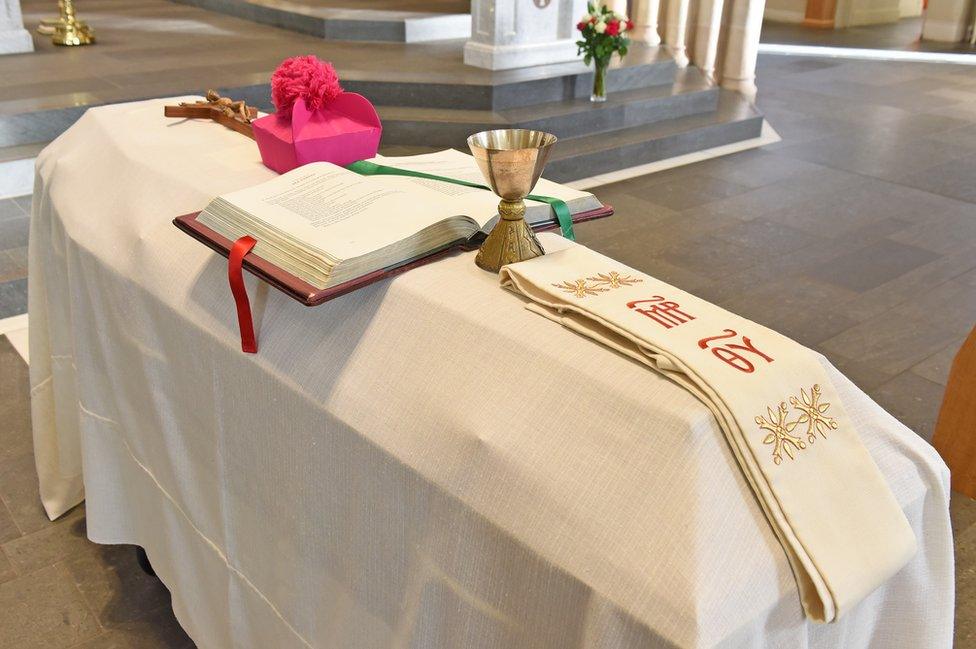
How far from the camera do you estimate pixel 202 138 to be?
2039 millimetres

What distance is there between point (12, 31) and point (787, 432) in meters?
6.88

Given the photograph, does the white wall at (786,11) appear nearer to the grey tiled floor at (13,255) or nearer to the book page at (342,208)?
the grey tiled floor at (13,255)

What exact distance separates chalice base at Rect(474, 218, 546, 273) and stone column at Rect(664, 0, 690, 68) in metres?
6.94

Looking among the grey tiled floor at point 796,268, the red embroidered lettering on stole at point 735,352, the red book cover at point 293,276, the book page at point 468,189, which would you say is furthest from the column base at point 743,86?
the red embroidered lettering on stole at point 735,352

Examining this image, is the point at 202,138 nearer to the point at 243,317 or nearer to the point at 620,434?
the point at 243,317

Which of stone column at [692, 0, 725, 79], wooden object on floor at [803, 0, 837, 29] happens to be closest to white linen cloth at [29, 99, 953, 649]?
stone column at [692, 0, 725, 79]

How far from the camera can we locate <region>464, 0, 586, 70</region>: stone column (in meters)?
5.93

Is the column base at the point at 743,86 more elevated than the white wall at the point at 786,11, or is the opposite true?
the white wall at the point at 786,11

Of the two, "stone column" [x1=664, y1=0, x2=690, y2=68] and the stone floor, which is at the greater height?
"stone column" [x1=664, y1=0, x2=690, y2=68]

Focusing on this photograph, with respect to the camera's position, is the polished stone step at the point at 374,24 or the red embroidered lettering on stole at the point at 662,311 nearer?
the red embroidered lettering on stole at the point at 662,311

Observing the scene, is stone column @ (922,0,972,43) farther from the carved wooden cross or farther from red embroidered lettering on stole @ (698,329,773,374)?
red embroidered lettering on stole @ (698,329,773,374)

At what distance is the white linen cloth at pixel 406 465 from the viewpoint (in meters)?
0.96

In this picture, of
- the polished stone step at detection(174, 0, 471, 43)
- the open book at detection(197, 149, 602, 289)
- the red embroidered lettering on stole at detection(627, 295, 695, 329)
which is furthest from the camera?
the polished stone step at detection(174, 0, 471, 43)

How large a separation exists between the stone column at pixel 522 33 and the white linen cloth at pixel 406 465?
4.28m
